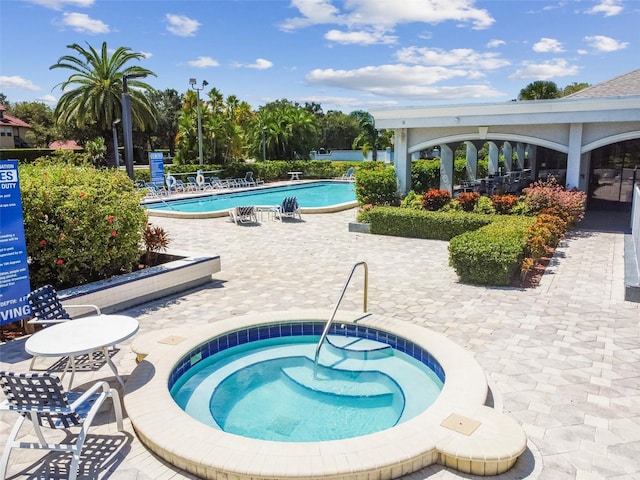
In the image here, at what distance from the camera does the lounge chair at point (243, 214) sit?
18.1 meters

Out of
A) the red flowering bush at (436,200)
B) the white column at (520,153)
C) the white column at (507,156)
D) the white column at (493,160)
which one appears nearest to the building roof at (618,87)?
the white column at (493,160)

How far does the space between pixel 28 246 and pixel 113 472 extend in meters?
5.03

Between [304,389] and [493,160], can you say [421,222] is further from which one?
[493,160]

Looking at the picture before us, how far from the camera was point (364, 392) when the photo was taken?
6.12 meters

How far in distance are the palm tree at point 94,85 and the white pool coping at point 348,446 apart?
31.1 m

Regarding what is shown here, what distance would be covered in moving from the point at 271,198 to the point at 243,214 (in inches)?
466

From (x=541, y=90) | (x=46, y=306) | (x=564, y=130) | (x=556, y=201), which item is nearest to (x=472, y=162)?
(x=564, y=130)

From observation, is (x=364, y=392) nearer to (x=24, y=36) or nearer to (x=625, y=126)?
(x=625, y=126)

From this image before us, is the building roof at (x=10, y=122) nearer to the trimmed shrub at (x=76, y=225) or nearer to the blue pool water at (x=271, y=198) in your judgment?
the blue pool water at (x=271, y=198)

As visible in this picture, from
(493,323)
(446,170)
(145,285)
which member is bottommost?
(493,323)

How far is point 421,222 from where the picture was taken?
581 inches

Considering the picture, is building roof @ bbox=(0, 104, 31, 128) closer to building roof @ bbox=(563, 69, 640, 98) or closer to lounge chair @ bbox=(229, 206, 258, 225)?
lounge chair @ bbox=(229, 206, 258, 225)

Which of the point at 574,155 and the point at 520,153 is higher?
the point at 520,153

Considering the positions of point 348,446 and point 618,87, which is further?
point 618,87
